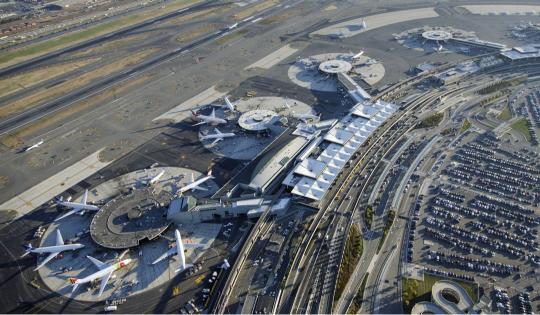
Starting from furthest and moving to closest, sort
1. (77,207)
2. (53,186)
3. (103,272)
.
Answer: (53,186) → (77,207) → (103,272)

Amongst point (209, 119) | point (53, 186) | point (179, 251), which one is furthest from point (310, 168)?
point (53, 186)

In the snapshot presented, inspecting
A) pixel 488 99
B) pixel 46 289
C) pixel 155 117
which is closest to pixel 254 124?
pixel 155 117

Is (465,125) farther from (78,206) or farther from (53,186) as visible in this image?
(53,186)

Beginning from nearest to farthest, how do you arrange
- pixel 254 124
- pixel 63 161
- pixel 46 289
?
1. pixel 46 289
2. pixel 63 161
3. pixel 254 124

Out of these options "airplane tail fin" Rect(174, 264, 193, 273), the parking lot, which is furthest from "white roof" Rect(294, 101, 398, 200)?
"airplane tail fin" Rect(174, 264, 193, 273)

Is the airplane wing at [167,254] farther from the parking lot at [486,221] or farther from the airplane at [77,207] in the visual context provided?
the parking lot at [486,221]

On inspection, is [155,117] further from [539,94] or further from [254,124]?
[539,94]
